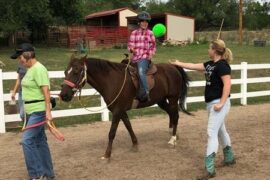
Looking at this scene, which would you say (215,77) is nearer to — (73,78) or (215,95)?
(215,95)

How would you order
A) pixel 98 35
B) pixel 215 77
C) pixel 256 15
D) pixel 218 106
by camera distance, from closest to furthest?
pixel 218 106
pixel 215 77
pixel 98 35
pixel 256 15

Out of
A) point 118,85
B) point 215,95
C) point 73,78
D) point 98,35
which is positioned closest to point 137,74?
point 118,85

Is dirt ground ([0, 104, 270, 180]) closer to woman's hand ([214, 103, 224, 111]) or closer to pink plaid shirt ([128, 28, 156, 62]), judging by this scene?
woman's hand ([214, 103, 224, 111])

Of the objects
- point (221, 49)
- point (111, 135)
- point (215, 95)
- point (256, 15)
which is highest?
point (256, 15)

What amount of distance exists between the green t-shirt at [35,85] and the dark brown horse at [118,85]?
90 cm

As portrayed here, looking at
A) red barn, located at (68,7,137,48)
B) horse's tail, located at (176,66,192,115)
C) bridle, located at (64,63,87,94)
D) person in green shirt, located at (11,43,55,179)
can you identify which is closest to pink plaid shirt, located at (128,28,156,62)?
horse's tail, located at (176,66,192,115)

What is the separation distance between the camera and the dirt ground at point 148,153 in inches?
243

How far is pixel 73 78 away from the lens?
6.42m

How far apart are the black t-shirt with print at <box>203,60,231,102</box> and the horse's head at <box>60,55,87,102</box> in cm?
192

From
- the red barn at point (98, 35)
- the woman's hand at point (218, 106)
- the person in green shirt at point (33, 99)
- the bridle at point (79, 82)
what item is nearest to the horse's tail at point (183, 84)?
the bridle at point (79, 82)

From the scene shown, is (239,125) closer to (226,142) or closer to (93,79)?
(226,142)

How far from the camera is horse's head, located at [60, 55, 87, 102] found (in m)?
6.33

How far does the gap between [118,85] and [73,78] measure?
0.98 m

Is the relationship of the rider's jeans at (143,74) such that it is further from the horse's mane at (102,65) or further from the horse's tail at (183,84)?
the horse's tail at (183,84)
